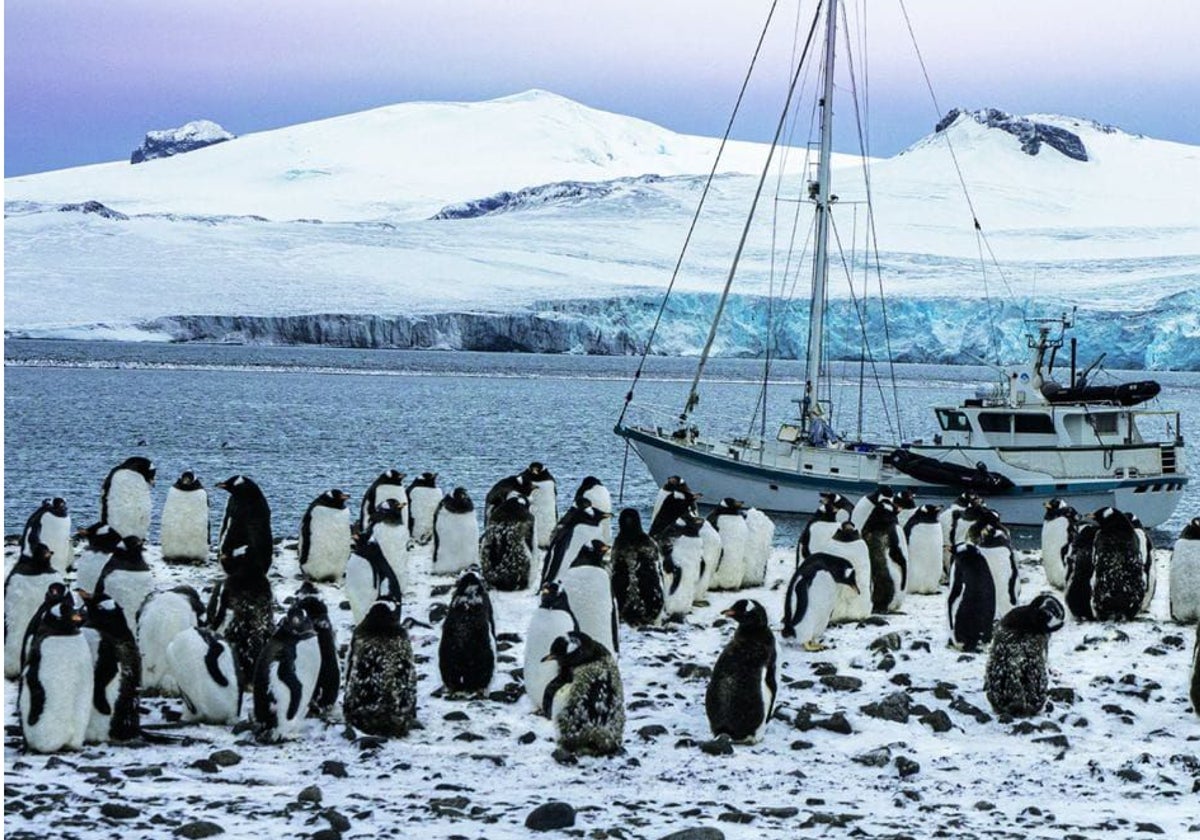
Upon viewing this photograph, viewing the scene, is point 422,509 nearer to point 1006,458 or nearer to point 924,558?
point 924,558

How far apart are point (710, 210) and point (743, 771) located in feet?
363

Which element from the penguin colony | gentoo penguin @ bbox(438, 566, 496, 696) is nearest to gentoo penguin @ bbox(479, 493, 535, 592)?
the penguin colony

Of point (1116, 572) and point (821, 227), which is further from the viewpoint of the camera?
point (821, 227)

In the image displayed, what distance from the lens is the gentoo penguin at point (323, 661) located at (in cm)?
826

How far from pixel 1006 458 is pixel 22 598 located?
16.8 metres

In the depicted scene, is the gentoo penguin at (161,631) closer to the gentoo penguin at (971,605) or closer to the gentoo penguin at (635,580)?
the gentoo penguin at (635,580)

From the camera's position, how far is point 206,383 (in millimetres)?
67625

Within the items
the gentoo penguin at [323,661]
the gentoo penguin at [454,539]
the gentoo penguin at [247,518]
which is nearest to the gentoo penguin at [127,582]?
the gentoo penguin at [323,661]

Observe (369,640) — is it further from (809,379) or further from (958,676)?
(809,379)

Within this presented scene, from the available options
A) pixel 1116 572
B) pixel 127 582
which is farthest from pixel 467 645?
pixel 1116 572

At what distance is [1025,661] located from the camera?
346 inches

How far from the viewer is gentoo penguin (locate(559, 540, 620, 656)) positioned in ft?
30.5

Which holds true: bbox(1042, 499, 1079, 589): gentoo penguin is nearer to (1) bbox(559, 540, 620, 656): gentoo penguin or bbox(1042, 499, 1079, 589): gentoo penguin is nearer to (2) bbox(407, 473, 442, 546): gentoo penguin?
(2) bbox(407, 473, 442, 546): gentoo penguin

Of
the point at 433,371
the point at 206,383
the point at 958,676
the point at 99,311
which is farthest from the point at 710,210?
the point at 958,676
